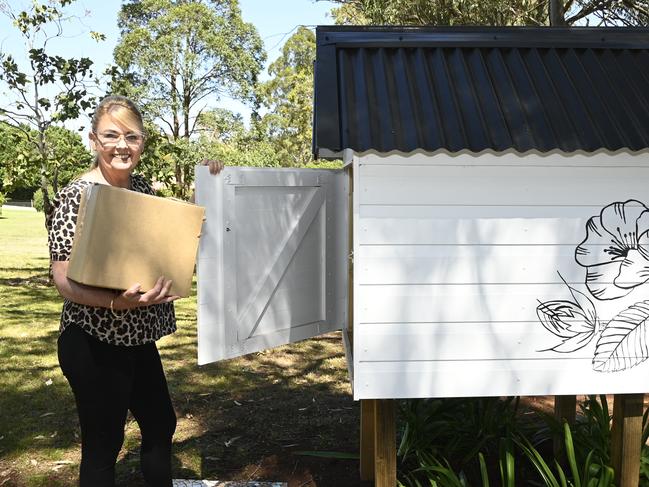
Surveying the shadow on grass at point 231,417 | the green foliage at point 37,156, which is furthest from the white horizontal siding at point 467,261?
the green foliage at point 37,156

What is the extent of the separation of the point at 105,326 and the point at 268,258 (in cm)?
104

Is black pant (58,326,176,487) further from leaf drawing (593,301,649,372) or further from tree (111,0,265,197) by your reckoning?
tree (111,0,265,197)

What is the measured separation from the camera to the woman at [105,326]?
2219mm

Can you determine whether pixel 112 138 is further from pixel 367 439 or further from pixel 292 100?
pixel 292 100

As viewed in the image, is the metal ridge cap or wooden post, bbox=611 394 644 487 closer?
the metal ridge cap

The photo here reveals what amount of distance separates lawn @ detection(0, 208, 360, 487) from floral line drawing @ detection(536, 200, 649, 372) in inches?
64.6

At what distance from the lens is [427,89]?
270cm

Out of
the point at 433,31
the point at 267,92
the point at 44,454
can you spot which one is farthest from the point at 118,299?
the point at 267,92

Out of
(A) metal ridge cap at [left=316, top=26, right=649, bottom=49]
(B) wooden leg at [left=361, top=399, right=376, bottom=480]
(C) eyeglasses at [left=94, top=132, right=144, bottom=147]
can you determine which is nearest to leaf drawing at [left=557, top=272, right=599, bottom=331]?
(A) metal ridge cap at [left=316, top=26, right=649, bottom=49]

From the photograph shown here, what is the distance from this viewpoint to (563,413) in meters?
3.79

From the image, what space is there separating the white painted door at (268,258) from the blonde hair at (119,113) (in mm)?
424

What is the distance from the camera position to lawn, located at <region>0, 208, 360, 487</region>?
3.81m

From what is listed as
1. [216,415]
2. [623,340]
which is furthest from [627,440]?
[216,415]

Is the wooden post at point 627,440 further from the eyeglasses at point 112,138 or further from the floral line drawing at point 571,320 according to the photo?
the eyeglasses at point 112,138
